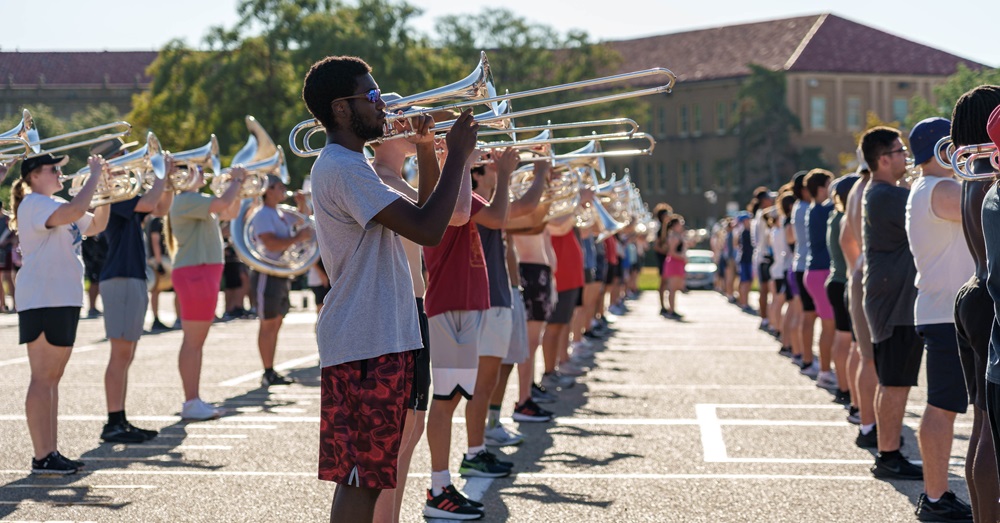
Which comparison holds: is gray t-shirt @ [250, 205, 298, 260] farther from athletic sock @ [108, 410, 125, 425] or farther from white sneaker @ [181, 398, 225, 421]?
athletic sock @ [108, 410, 125, 425]

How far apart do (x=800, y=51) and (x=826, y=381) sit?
71.0 metres

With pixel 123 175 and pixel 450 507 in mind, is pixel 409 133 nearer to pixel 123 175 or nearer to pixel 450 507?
pixel 450 507

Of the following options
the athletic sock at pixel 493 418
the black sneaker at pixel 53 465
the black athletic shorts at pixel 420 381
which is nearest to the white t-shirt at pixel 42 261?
the black sneaker at pixel 53 465

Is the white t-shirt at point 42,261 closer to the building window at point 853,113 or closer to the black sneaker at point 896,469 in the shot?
the black sneaker at point 896,469

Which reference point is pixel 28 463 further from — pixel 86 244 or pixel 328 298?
pixel 86 244

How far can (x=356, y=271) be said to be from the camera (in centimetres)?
460

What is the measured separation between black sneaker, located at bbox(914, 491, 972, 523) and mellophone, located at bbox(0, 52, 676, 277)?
85.9 inches

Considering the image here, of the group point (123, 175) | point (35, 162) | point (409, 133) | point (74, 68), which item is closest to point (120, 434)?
point (123, 175)

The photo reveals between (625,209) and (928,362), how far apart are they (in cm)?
930

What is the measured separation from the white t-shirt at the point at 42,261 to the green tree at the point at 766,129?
71089 millimetres

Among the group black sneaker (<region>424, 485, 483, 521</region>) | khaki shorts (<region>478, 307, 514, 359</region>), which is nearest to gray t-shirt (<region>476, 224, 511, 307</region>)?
khaki shorts (<region>478, 307, 514, 359</region>)

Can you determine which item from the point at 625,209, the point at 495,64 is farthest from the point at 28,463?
the point at 495,64

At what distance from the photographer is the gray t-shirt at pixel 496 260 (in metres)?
7.79

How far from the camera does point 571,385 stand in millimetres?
12734
